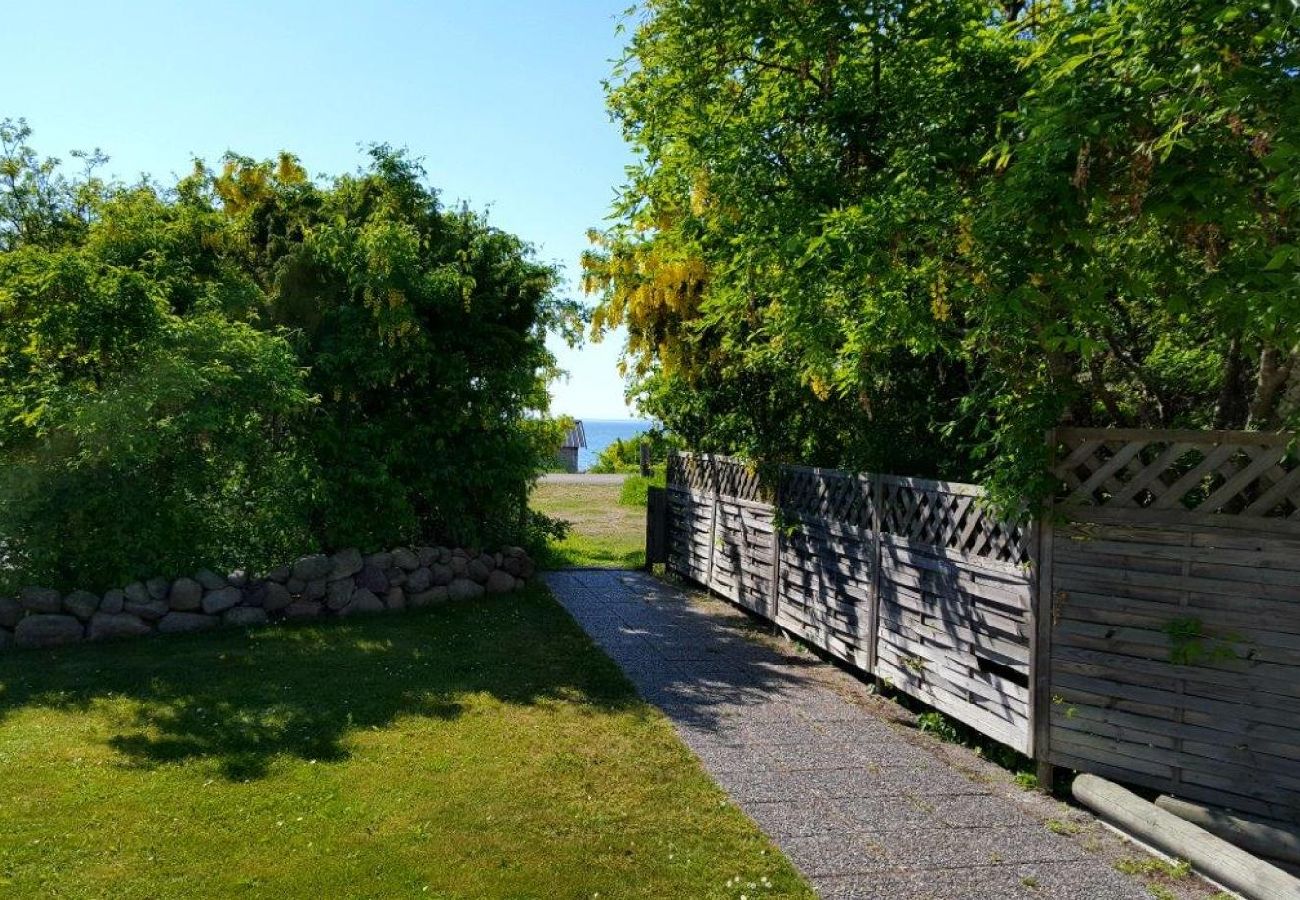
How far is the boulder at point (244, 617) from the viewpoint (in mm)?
9016

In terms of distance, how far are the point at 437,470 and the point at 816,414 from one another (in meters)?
4.45

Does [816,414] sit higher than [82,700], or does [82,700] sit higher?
[816,414]

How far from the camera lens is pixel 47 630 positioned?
26.9 feet

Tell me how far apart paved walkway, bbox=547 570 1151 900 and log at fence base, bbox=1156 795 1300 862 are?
530 mm

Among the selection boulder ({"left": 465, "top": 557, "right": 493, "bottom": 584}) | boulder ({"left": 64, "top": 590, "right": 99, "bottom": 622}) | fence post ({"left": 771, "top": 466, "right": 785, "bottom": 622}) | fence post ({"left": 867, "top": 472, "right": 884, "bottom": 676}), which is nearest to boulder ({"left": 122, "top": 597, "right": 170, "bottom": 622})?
boulder ({"left": 64, "top": 590, "right": 99, "bottom": 622})

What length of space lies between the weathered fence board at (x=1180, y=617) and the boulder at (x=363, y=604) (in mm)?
7030

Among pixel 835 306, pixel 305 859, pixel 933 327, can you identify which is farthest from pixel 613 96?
pixel 305 859

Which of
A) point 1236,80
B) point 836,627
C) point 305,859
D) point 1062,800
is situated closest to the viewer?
point 1236,80

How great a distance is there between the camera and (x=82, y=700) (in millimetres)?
6648

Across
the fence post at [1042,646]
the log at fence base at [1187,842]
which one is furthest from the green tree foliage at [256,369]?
the log at fence base at [1187,842]

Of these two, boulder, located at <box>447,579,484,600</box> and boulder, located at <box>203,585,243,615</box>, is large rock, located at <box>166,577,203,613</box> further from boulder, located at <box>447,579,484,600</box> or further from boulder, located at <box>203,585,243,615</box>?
boulder, located at <box>447,579,484,600</box>

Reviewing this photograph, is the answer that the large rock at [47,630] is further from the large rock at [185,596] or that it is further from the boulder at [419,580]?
the boulder at [419,580]

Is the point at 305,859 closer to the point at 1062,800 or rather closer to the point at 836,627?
the point at 1062,800

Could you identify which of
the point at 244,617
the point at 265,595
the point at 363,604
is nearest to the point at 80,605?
the point at 244,617
